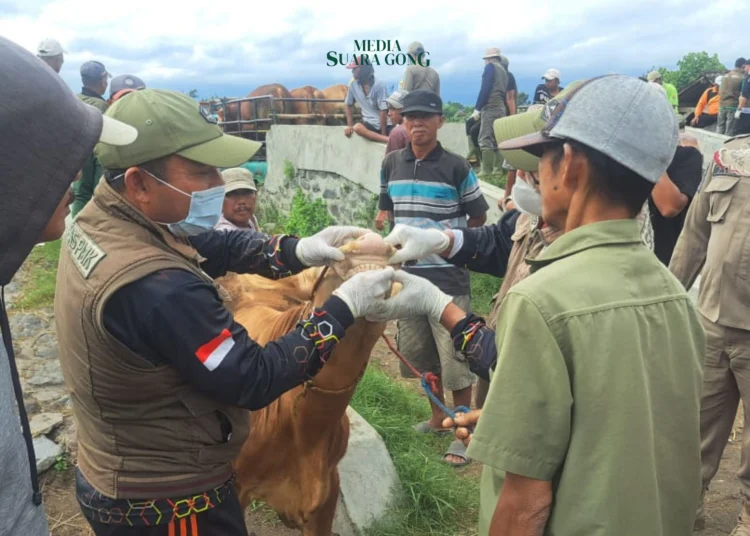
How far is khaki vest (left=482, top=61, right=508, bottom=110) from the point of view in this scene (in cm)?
910

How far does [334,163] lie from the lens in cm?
941

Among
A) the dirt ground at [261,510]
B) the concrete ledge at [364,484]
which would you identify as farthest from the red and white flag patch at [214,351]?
the dirt ground at [261,510]

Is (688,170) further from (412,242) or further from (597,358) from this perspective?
(597,358)

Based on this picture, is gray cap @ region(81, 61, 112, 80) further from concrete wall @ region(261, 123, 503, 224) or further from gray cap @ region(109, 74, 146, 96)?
concrete wall @ region(261, 123, 503, 224)

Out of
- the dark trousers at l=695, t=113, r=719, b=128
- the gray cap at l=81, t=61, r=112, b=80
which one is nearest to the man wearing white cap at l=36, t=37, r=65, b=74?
the gray cap at l=81, t=61, r=112, b=80

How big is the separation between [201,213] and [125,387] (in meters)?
0.64

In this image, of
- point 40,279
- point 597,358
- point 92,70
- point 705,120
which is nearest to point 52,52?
point 92,70

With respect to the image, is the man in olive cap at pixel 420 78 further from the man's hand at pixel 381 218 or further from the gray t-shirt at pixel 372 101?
the man's hand at pixel 381 218

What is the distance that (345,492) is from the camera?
3742 millimetres

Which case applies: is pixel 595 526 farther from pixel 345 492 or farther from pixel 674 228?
pixel 674 228

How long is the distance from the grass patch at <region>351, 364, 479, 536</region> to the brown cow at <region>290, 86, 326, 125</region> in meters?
9.30

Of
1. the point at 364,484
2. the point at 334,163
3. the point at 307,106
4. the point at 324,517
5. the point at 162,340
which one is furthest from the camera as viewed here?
the point at 307,106

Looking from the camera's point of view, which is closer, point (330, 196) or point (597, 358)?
point (597, 358)

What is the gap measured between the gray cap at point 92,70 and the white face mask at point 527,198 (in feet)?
21.1
